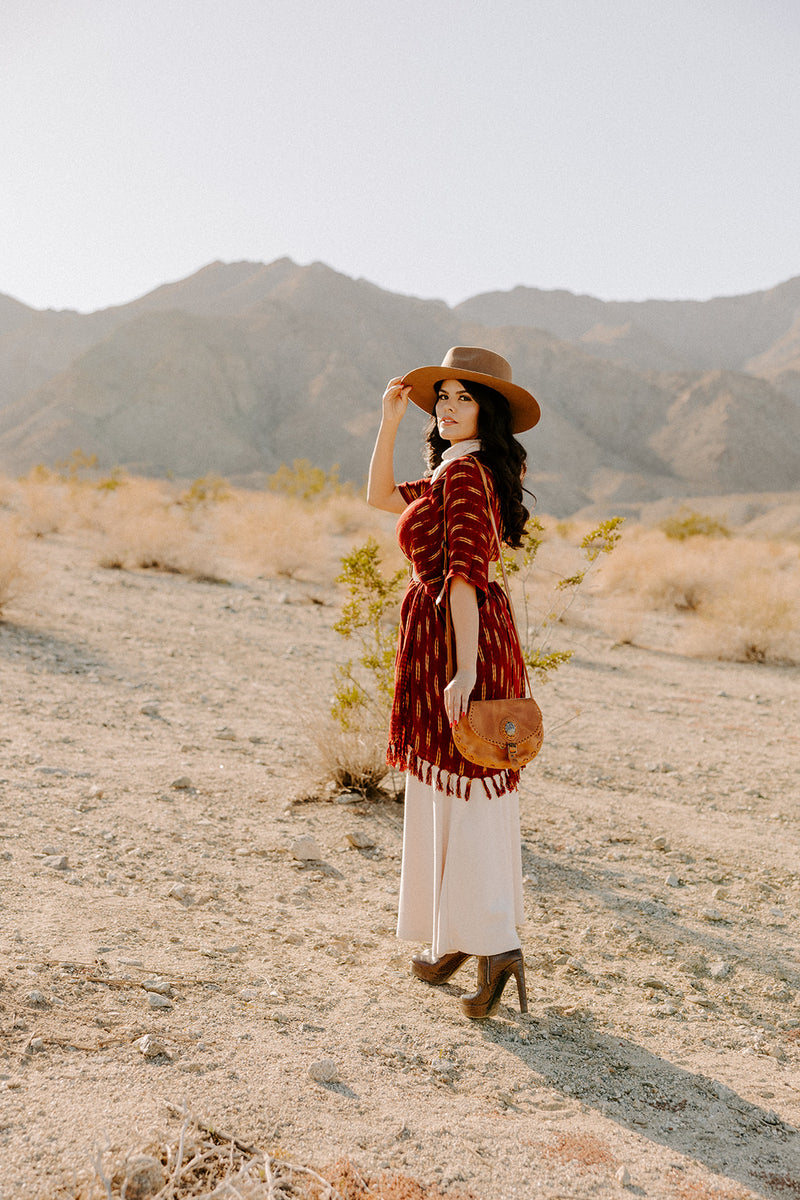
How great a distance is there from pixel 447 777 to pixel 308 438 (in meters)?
56.0

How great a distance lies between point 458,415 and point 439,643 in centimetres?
65

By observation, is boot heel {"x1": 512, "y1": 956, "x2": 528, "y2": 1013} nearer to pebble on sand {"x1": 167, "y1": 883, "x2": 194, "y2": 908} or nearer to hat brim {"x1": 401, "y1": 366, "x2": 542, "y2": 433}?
pebble on sand {"x1": 167, "y1": 883, "x2": 194, "y2": 908}

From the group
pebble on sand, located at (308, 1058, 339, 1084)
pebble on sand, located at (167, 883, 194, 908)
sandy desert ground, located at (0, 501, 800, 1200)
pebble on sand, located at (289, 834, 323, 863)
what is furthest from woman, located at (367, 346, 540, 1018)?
pebble on sand, located at (289, 834, 323, 863)

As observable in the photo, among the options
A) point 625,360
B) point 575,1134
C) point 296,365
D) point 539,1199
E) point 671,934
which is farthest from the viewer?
point 625,360

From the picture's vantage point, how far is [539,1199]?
1829 millimetres

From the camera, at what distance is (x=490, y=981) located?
251cm

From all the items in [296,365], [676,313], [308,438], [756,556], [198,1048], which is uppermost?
[676,313]

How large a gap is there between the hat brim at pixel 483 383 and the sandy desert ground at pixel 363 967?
5.64 feet

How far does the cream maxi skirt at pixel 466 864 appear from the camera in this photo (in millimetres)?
2500

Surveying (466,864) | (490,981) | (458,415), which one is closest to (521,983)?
(490,981)

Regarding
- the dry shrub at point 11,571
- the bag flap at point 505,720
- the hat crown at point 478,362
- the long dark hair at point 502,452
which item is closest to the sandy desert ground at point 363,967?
the bag flap at point 505,720

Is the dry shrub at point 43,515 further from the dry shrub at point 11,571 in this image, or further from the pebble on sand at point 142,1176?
the pebble on sand at point 142,1176

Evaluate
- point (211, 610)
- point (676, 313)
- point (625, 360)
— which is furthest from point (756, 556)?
point (676, 313)

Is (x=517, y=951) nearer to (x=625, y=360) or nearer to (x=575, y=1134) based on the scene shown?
(x=575, y=1134)
